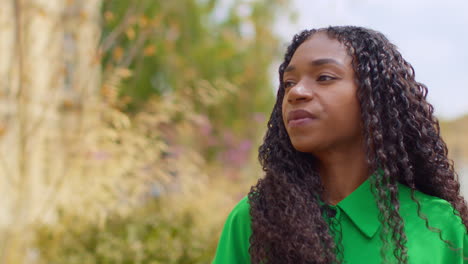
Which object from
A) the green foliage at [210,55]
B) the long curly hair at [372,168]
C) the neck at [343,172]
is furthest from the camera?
the green foliage at [210,55]

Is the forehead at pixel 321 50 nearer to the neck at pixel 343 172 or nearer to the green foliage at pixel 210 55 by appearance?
the neck at pixel 343 172

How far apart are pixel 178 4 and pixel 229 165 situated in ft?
8.61

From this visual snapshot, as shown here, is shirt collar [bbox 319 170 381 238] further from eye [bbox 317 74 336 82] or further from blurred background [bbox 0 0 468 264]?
blurred background [bbox 0 0 468 264]

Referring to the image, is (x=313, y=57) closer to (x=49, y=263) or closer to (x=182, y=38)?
(x=49, y=263)

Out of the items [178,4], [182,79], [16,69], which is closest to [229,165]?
[182,79]

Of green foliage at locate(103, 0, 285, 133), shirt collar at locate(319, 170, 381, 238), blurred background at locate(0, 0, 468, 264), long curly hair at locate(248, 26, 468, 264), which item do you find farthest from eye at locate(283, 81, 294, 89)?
green foliage at locate(103, 0, 285, 133)

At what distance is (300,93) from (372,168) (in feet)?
0.97

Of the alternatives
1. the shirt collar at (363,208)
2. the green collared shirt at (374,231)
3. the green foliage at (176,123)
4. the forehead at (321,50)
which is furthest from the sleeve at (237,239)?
the green foliage at (176,123)

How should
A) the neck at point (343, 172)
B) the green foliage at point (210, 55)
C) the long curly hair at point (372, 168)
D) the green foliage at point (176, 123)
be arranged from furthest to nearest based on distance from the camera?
the green foliage at point (210, 55), the green foliage at point (176, 123), the neck at point (343, 172), the long curly hair at point (372, 168)

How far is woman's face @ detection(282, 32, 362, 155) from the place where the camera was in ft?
5.45

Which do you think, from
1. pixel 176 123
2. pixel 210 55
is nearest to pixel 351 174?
pixel 176 123

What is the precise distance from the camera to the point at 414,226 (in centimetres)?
167

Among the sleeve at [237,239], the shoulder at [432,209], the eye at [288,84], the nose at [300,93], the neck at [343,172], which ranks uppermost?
the eye at [288,84]

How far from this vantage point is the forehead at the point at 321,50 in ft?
5.57
